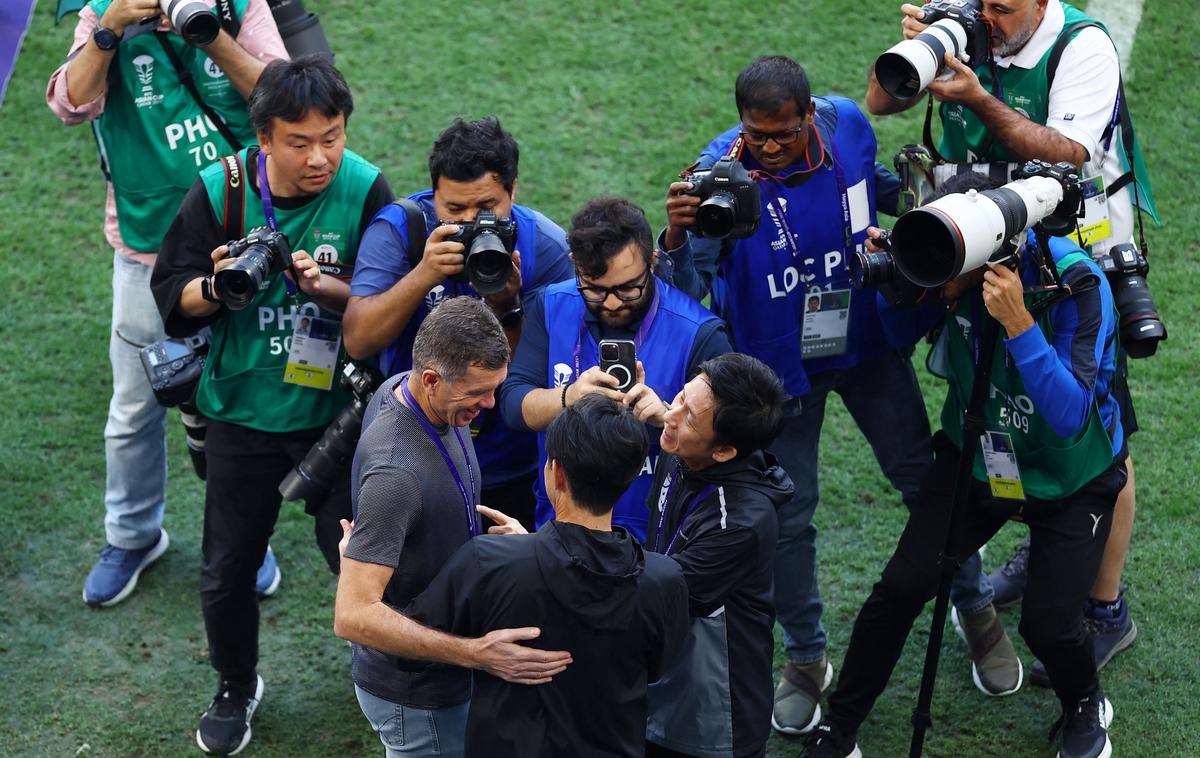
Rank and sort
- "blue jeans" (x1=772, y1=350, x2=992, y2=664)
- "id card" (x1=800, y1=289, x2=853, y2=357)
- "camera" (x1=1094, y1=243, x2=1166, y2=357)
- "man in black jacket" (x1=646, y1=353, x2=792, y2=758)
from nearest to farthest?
"man in black jacket" (x1=646, y1=353, x2=792, y2=758)
"camera" (x1=1094, y1=243, x2=1166, y2=357)
"id card" (x1=800, y1=289, x2=853, y2=357)
"blue jeans" (x1=772, y1=350, x2=992, y2=664)

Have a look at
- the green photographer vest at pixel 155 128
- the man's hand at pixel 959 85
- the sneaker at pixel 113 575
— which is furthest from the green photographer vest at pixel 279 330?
the man's hand at pixel 959 85

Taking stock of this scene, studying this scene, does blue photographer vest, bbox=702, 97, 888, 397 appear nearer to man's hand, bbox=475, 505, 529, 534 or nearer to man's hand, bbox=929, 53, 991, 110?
man's hand, bbox=929, 53, 991, 110

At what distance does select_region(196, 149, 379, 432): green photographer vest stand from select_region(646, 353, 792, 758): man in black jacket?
134cm

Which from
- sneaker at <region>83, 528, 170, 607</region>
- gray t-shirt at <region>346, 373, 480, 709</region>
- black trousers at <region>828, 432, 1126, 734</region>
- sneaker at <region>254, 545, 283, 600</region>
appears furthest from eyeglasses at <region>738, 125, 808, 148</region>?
sneaker at <region>83, 528, 170, 607</region>

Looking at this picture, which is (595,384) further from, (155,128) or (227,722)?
(155,128)

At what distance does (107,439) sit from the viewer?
5.35 meters

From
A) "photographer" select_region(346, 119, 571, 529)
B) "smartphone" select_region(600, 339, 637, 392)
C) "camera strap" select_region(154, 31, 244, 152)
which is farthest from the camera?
"camera strap" select_region(154, 31, 244, 152)

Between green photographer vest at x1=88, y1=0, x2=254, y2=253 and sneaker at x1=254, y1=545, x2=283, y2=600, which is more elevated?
green photographer vest at x1=88, y1=0, x2=254, y2=253

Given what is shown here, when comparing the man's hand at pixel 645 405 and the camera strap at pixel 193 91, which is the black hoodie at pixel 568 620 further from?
the camera strap at pixel 193 91

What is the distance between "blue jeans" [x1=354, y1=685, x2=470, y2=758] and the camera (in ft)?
12.0

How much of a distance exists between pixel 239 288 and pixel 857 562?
255 centimetres

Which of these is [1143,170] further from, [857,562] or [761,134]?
[857,562]

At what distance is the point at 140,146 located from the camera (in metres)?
5.00

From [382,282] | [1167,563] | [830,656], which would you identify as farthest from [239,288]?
[1167,563]
